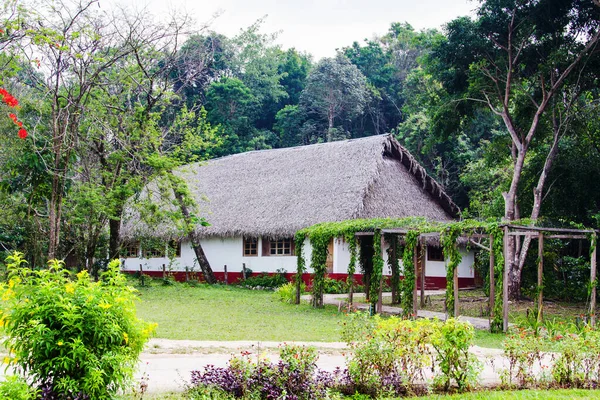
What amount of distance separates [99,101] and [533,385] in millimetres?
15734

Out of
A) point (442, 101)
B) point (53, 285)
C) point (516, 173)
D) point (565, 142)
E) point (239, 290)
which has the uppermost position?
point (442, 101)

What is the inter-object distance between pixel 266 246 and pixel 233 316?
10.3 metres

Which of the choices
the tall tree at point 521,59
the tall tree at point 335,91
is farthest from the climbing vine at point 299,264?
the tall tree at point 335,91

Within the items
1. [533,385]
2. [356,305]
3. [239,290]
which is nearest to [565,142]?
[356,305]

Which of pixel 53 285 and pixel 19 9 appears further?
pixel 19 9

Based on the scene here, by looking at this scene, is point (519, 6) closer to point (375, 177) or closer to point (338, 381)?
point (375, 177)

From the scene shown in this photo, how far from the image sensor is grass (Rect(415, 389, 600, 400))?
6.62m

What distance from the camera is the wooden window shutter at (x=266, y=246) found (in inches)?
963

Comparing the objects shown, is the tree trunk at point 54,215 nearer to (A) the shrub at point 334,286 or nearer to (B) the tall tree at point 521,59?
(A) the shrub at point 334,286

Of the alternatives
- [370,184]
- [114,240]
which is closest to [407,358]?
[370,184]

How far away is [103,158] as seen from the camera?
20.3 meters

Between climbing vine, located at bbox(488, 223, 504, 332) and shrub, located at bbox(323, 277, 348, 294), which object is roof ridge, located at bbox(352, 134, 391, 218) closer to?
shrub, located at bbox(323, 277, 348, 294)

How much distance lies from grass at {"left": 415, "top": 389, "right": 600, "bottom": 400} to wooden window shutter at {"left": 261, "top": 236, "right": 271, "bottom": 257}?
17.8 metres

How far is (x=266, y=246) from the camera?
24.5 m
